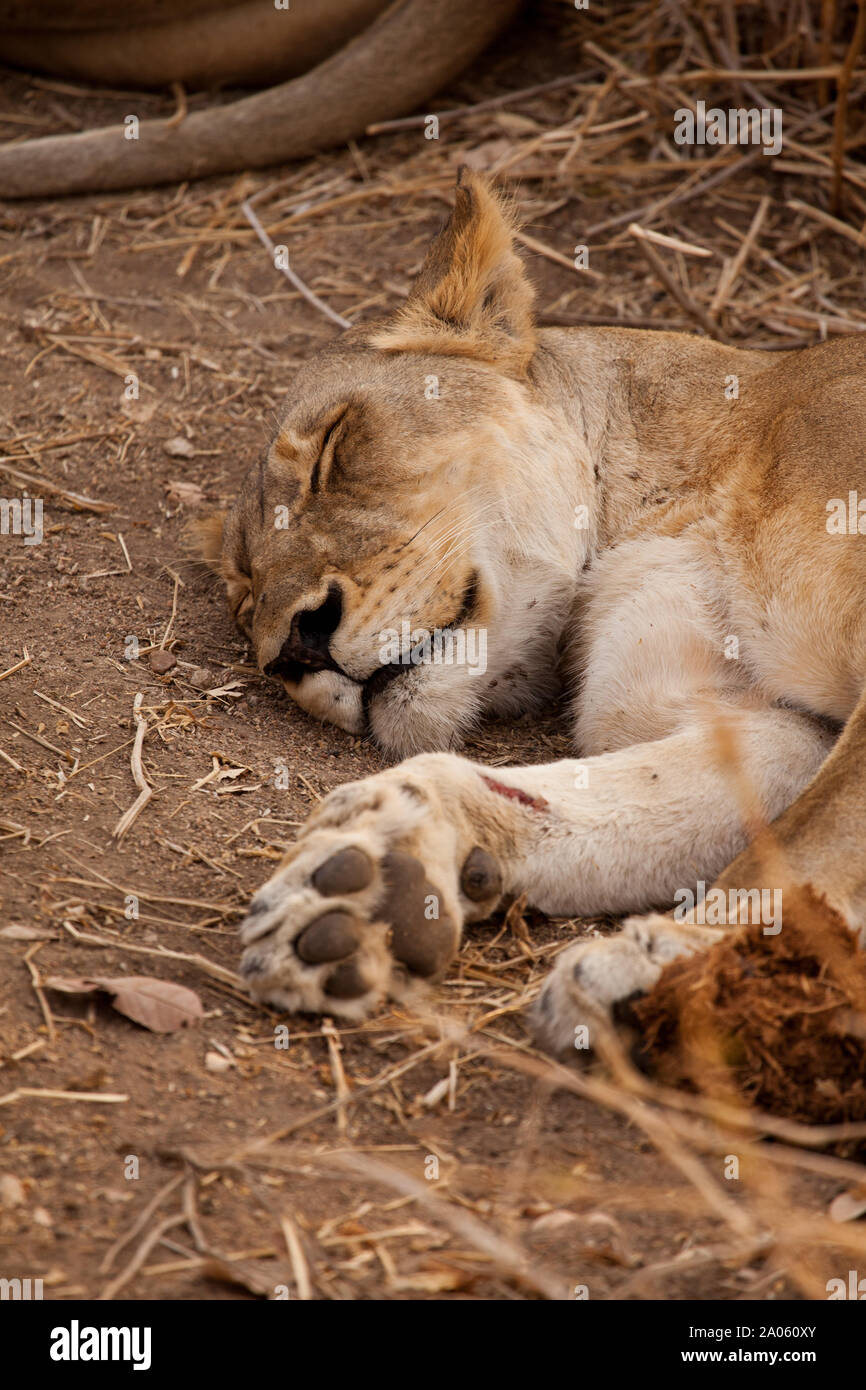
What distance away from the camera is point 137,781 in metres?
3.05

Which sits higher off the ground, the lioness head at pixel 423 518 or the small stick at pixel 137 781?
the lioness head at pixel 423 518

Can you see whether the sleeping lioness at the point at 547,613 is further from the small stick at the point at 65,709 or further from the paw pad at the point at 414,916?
the small stick at the point at 65,709

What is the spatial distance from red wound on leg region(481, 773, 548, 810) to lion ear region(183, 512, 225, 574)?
136 centimetres

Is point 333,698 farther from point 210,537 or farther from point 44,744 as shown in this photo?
point 210,537

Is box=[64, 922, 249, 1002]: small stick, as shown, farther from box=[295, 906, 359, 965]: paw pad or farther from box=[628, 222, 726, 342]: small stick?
box=[628, 222, 726, 342]: small stick

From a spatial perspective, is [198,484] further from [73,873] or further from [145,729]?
[73,873]

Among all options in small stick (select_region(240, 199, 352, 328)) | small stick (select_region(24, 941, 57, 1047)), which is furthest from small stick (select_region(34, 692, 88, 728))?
small stick (select_region(240, 199, 352, 328))

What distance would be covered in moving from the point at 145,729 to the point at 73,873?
2.02 ft

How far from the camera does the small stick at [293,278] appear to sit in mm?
5125

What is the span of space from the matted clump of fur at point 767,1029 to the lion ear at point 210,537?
2.09 m

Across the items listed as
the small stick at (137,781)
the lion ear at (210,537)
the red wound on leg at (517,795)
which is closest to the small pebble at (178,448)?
the lion ear at (210,537)

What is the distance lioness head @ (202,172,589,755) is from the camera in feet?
10.6

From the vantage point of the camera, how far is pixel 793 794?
3.02 m

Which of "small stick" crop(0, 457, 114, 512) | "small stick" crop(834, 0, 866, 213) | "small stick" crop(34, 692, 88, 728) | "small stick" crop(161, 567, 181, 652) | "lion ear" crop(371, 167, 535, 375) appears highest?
"small stick" crop(834, 0, 866, 213)
